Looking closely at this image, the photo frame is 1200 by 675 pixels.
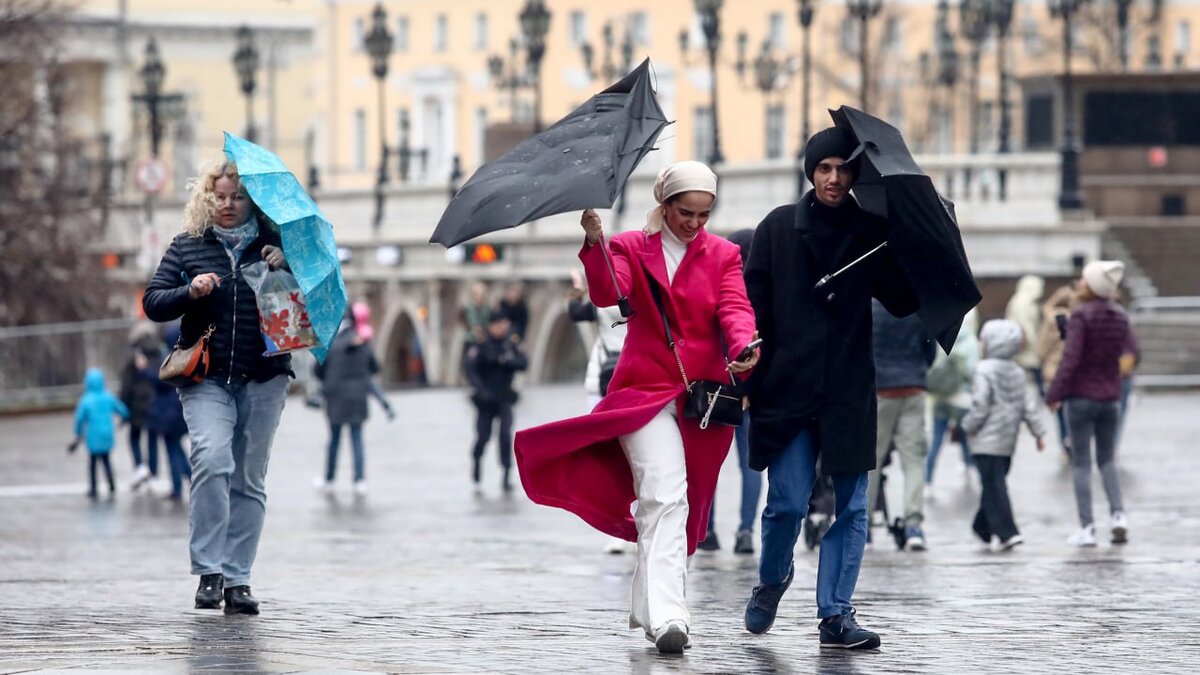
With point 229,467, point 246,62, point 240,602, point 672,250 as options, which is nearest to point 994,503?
point 240,602

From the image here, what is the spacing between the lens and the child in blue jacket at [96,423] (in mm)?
21859

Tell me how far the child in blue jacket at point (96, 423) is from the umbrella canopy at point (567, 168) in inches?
495

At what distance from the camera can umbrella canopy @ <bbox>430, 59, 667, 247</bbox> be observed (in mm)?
9234

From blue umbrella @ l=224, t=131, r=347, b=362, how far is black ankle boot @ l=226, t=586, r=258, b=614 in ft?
3.40

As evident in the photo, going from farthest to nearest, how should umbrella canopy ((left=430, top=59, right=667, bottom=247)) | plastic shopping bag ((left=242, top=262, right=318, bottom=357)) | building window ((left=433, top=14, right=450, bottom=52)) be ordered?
building window ((left=433, top=14, right=450, bottom=52)) → plastic shopping bag ((left=242, top=262, right=318, bottom=357)) → umbrella canopy ((left=430, top=59, right=667, bottom=247))

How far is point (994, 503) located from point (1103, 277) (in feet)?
5.07

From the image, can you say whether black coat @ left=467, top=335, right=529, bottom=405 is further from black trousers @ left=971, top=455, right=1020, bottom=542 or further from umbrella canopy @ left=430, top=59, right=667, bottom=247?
umbrella canopy @ left=430, top=59, right=667, bottom=247

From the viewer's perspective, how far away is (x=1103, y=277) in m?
15.8

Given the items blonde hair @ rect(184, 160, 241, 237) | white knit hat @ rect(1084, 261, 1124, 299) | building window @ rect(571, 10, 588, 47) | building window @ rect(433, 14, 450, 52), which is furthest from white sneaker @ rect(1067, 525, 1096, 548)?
building window @ rect(433, 14, 450, 52)

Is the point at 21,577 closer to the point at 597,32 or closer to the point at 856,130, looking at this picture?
the point at 856,130

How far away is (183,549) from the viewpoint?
16.1 metres

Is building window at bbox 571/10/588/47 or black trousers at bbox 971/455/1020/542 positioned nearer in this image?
black trousers at bbox 971/455/1020/542

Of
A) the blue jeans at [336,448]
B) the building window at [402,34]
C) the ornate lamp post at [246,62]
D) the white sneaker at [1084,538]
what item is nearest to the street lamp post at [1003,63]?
the ornate lamp post at [246,62]

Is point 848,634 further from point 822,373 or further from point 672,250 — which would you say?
point 672,250
